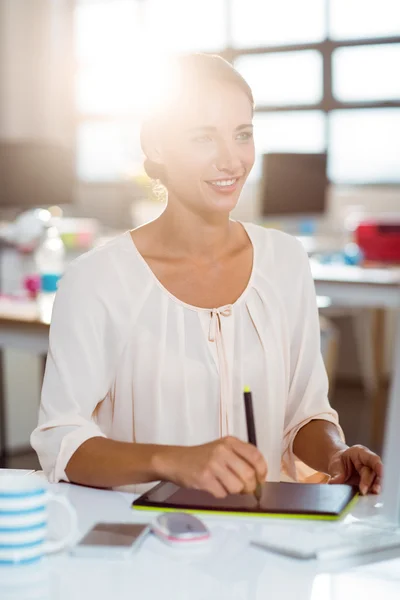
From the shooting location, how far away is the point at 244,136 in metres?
1.50

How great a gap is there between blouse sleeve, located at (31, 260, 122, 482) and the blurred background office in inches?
50.5

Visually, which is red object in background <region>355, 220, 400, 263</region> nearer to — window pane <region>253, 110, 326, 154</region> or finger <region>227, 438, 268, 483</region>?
window pane <region>253, 110, 326, 154</region>

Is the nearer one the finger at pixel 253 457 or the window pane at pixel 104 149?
the finger at pixel 253 457

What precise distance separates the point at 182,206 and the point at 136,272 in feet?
0.45

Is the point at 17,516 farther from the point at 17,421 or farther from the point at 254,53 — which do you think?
the point at 254,53

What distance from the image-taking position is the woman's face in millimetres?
1463

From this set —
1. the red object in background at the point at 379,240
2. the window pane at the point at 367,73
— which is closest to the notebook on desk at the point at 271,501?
the red object in background at the point at 379,240

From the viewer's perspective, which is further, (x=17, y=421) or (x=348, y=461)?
(x=17, y=421)

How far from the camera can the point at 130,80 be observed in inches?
310

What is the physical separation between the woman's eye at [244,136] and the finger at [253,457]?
0.58 meters

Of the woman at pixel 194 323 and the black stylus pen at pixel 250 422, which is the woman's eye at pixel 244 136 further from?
the black stylus pen at pixel 250 422

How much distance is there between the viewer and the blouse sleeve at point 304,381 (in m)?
1.58

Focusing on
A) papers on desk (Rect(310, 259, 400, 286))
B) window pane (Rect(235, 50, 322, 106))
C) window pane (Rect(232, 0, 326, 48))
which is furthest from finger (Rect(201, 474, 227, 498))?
window pane (Rect(232, 0, 326, 48))

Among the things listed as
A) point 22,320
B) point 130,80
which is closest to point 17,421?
point 22,320
